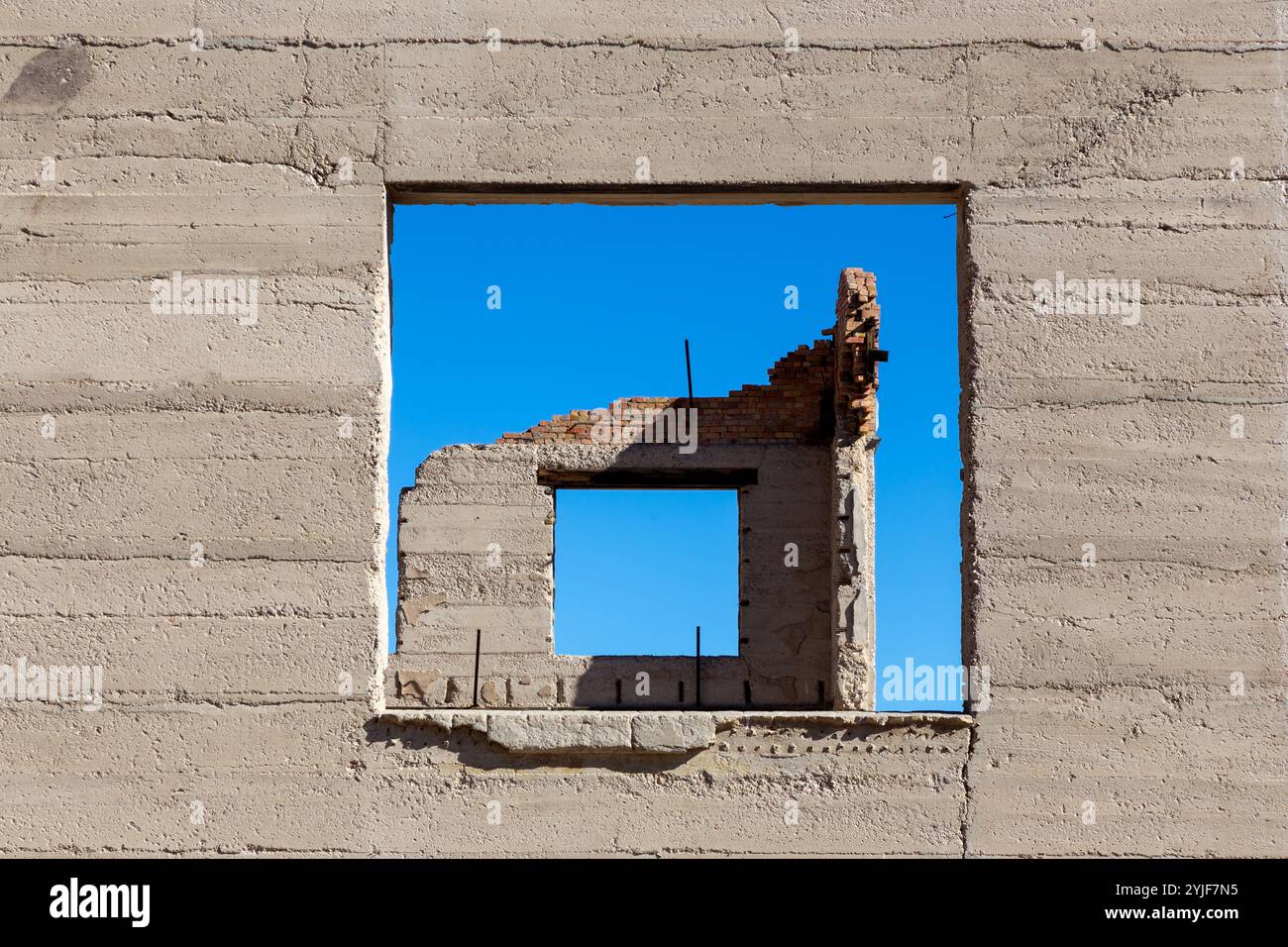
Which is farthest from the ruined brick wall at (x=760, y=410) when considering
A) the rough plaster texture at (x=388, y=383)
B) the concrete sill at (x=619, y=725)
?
the concrete sill at (x=619, y=725)

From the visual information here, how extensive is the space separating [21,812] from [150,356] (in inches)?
66.8

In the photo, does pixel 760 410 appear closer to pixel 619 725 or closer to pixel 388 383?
pixel 388 383

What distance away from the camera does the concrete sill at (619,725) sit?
4.58 m

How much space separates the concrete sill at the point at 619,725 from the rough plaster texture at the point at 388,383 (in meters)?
0.04

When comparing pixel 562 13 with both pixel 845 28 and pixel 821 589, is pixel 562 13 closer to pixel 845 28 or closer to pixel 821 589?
pixel 845 28

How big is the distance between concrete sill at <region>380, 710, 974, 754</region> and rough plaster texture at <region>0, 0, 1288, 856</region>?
42 mm

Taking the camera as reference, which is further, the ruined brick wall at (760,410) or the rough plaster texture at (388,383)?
the ruined brick wall at (760,410)

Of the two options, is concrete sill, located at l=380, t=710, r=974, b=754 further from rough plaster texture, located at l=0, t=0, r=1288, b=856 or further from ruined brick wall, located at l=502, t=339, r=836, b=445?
ruined brick wall, located at l=502, t=339, r=836, b=445

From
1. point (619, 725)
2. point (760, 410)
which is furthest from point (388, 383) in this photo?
point (760, 410)

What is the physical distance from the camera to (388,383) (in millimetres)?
4922

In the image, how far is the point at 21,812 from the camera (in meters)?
4.59

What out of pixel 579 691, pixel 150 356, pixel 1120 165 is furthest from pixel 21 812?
pixel 579 691

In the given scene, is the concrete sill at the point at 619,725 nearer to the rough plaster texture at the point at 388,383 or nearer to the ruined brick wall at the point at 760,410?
the rough plaster texture at the point at 388,383
